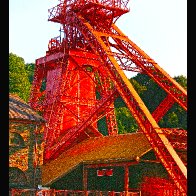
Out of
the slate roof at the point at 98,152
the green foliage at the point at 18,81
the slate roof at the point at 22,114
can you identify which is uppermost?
the green foliage at the point at 18,81

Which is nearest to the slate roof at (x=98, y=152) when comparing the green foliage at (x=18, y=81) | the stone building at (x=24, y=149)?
the stone building at (x=24, y=149)

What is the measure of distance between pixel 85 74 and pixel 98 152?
11034mm

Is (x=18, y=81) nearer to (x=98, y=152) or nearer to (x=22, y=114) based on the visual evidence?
Answer: (x=22, y=114)

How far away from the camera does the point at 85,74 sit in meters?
38.6

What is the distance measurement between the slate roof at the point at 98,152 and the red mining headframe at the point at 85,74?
4.14 feet

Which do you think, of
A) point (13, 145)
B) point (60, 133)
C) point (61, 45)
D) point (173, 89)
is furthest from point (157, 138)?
point (61, 45)

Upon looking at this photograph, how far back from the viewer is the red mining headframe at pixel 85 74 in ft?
100

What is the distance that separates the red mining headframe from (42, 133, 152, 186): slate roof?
1263mm

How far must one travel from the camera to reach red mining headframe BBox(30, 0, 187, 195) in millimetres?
30631

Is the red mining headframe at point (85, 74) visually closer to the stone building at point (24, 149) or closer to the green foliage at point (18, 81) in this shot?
the stone building at point (24, 149)

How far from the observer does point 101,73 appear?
38500 millimetres

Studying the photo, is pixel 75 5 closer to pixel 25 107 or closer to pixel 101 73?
pixel 101 73

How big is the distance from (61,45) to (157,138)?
16179 millimetres

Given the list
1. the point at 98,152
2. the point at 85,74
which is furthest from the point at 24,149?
the point at 85,74
